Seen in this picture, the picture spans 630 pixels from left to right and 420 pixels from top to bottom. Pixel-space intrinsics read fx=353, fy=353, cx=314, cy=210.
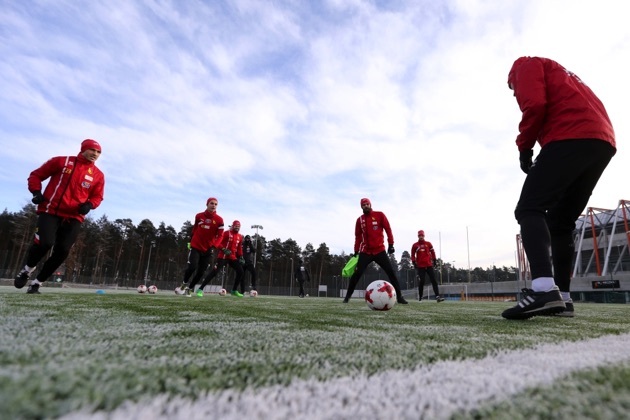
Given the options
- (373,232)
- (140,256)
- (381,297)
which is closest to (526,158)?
(381,297)

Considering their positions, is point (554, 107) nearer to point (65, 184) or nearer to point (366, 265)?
point (366, 265)

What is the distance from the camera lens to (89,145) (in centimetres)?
533

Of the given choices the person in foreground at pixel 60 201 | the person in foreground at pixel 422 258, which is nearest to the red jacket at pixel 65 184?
the person in foreground at pixel 60 201

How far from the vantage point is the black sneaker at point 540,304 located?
2.67 meters

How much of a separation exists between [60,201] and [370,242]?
17.7ft

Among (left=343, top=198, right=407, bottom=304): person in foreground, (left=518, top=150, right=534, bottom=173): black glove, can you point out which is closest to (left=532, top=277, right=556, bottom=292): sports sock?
(left=518, top=150, right=534, bottom=173): black glove

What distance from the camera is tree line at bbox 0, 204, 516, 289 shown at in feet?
180

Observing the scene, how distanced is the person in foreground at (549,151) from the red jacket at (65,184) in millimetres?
5564

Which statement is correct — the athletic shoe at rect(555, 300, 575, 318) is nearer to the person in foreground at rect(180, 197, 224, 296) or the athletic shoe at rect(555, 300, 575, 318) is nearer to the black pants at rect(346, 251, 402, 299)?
the black pants at rect(346, 251, 402, 299)

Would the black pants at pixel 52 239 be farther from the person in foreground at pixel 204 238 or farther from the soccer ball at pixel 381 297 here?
the soccer ball at pixel 381 297

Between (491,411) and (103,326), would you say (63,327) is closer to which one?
(103,326)

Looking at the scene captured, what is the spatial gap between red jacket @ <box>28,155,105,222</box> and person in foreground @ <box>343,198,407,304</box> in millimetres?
4790

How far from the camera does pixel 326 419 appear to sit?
649 mm

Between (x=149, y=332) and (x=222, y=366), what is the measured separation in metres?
0.81
